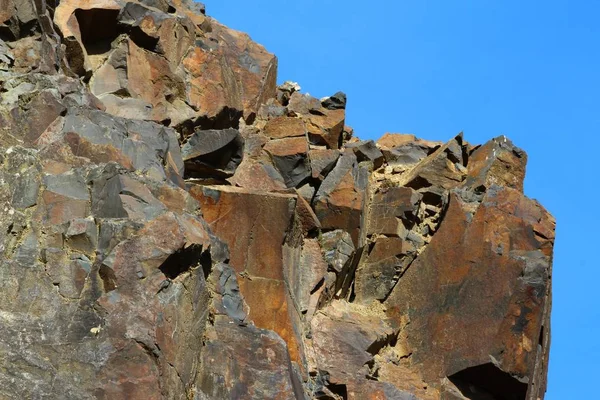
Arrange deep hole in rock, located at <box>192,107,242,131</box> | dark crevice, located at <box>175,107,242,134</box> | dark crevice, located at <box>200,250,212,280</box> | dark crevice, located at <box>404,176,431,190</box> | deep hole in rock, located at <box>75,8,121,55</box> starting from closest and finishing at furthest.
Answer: dark crevice, located at <box>200,250,212,280</box> < dark crevice, located at <box>175,107,242,134</box> < deep hole in rock, located at <box>192,107,242,131</box> < deep hole in rock, located at <box>75,8,121,55</box> < dark crevice, located at <box>404,176,431,190</box>

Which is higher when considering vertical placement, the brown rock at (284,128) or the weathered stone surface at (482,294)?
the brown rock at (284,128)

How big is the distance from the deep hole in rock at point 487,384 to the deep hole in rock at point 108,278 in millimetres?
8145

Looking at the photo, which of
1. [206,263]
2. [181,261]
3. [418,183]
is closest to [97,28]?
[418,183]

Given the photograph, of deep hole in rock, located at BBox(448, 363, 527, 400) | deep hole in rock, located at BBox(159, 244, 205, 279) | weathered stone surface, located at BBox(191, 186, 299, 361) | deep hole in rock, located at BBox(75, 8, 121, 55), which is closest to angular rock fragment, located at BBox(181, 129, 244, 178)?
weathered stone surface, located at BBox(191, 186, 299, 361)

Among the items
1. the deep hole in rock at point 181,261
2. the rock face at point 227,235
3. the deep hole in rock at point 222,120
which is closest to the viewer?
the rock face at point 227,235

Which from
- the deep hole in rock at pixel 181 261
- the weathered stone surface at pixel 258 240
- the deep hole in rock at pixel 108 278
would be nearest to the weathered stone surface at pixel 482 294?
the weathered stone surface at pixel 258 240

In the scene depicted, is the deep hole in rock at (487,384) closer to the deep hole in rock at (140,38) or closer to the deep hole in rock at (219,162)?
the deep hole in rock at (219,162)

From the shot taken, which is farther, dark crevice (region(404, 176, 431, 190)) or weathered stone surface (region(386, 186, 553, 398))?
dark crevice (region(404, 176, 431, 190))

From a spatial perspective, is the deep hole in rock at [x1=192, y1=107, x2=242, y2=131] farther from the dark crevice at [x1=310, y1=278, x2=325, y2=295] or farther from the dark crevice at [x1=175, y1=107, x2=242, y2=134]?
the dark crevice at [x1=310, y1=278, x2=325, y2=295]

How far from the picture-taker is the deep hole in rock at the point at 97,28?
74.9 feet

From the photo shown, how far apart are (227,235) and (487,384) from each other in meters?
5.54

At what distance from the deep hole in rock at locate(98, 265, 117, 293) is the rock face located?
0.02 meters

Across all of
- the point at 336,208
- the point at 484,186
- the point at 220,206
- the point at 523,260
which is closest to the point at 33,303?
the point at 220,206

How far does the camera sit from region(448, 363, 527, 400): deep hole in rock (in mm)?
20328
